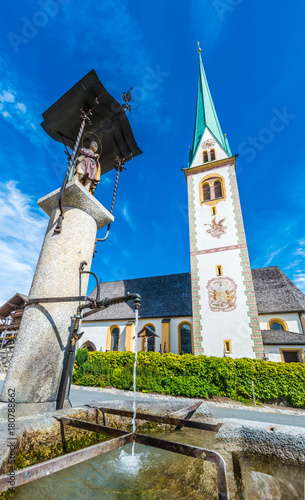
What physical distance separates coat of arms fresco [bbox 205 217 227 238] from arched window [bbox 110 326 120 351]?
38.6 ft

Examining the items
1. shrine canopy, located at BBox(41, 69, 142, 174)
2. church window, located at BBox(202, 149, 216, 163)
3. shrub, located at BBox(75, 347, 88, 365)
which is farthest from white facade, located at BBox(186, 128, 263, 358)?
shrine canopy, located at BBox(41, 69, 142, 174)

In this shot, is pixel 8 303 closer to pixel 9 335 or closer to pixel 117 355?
pixel 9 335

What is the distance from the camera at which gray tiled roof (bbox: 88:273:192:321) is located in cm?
2039

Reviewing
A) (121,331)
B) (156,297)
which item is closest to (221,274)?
(156,297)

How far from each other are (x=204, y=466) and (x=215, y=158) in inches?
858

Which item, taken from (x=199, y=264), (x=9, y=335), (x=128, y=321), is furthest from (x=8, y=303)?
(x=199, y=264)

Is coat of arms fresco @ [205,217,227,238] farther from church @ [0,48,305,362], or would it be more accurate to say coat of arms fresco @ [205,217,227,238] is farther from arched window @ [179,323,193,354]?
arched window @ [179,323,193,354]

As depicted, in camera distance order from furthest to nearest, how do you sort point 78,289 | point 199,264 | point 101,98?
point 199,264 → point 101,98 → point 78,289

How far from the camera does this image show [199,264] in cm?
1662

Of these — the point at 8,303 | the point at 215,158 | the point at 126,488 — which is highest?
the point at 215,158

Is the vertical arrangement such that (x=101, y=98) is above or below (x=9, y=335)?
above

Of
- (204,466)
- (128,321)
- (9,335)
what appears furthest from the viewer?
(9,335)

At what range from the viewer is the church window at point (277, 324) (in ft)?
55.6

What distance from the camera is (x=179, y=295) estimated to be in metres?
21.6
